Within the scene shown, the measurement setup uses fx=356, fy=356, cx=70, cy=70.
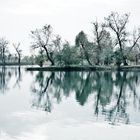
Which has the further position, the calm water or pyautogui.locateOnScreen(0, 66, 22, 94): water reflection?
pyautogui.locateOnScreen(0, 66, 22, 94): water reflection

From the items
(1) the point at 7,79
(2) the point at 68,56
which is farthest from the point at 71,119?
(2) the point at 68,56

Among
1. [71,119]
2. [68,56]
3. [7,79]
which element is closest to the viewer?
[71,119]

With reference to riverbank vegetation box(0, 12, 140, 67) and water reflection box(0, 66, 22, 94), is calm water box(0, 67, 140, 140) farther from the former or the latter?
riverbank vegetation box(0, 12, 140, 67)

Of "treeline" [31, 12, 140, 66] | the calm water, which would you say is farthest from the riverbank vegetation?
the calm water

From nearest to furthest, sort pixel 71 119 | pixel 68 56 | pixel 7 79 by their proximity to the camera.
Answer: pixel 71 119, pixel 7 79, pixel 68 56

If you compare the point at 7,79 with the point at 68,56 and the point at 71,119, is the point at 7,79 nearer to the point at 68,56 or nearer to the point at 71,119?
the point at 68,56

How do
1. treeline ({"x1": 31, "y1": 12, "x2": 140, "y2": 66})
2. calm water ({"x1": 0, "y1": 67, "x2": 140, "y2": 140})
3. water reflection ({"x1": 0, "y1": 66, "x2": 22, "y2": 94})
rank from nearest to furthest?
calm water ({"x1": 0, "y1": 67, "x2": 140, "y2": 140}) < water reflection ({"x1": 0, "y1": 66, "x2": 22, "y2": 94}) < treeline ({"x1": 31, "y1": 12, "x2": 140, "y2": 66})

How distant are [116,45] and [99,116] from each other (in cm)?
5877

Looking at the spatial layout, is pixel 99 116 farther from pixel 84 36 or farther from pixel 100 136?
pixel 84 36

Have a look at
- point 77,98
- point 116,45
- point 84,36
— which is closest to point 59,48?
point 84,36

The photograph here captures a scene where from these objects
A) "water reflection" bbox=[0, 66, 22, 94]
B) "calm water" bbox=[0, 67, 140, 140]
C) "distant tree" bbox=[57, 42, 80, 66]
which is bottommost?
"water reflection" bbox=[0, 66, 22, 94]

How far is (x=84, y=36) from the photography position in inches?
3049

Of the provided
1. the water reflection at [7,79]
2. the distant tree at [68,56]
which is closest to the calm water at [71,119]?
the water reflection at [7,79]

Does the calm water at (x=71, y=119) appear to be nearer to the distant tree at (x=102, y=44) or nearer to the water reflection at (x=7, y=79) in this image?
the water reflection at (x=7, y=79)
